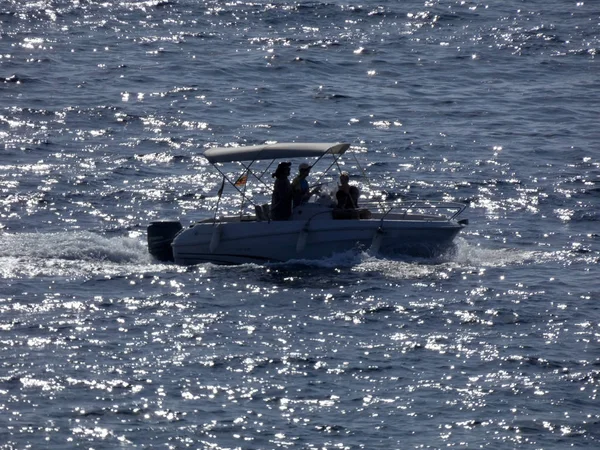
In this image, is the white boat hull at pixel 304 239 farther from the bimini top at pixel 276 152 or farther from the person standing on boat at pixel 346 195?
the bimini top at pixel 276 152

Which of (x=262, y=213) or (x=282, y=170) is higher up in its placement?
(x=282, y=170)

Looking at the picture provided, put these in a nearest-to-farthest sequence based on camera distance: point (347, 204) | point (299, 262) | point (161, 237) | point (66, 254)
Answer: point (299, 262) → point (347, 204) → point (66, 254) → point (161, 237)

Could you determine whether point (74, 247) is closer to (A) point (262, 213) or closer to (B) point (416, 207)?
(A) point (262, 213)

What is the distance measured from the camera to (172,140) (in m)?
34.6

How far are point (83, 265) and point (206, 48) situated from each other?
24827 mm

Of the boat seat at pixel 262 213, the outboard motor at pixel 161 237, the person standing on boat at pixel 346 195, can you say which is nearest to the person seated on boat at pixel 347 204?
the person standing on boat at pixel 346 195

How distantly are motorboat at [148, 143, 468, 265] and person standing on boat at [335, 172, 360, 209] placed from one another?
0.48ft

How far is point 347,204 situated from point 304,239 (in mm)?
Answer: 1152

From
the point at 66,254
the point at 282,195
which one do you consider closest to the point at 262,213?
the point at 282,195

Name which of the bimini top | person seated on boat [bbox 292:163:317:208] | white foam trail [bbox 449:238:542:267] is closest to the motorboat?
the bimini top

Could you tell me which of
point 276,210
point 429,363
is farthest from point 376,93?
point 429,363

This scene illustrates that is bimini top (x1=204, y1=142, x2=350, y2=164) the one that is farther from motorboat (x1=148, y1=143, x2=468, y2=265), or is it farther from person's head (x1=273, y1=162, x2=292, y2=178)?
person's head (x1=273, y1=162, x2=292, y2=178)

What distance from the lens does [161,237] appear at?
24281 millimetres

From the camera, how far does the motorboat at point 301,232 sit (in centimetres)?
2333
